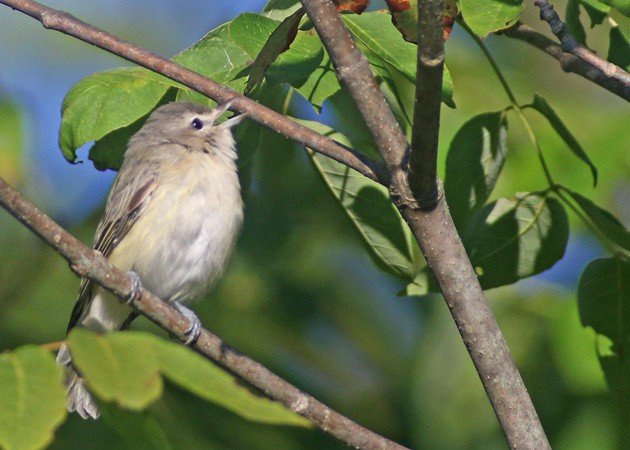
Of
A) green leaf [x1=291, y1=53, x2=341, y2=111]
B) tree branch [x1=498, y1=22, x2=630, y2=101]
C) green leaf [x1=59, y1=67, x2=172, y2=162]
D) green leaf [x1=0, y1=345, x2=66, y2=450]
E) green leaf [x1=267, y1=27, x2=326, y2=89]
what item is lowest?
green leaf [x1=0, y1=345, x2=66, y2=450]

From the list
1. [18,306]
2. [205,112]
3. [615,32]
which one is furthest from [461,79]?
[18,306]

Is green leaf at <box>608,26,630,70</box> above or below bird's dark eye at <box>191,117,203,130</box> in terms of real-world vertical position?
above

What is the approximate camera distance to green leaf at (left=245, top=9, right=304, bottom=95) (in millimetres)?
2785

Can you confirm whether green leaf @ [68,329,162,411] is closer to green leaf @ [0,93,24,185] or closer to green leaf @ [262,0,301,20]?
green leaf @ [262,0,301,20]

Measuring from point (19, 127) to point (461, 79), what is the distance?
7.81ft

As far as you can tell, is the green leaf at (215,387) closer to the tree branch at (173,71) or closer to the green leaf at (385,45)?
the tree branch at (173,71)

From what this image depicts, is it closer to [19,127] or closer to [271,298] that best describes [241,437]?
[271,298]

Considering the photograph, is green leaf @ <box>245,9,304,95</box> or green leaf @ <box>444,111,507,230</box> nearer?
green leaf @ <box>245,9,304,95</box>

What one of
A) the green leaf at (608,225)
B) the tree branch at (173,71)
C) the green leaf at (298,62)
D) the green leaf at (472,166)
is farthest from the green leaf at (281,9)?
the green leaf at (608,225)

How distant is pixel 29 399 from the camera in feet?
5.08

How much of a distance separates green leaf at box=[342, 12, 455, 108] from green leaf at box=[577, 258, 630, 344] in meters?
0.86

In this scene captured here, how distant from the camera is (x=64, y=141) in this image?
309 centimetres

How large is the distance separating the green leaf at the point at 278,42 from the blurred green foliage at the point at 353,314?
4.46ft

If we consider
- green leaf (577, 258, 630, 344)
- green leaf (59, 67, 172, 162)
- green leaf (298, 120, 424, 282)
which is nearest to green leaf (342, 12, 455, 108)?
green leaf (298, 120, 424, 282)
